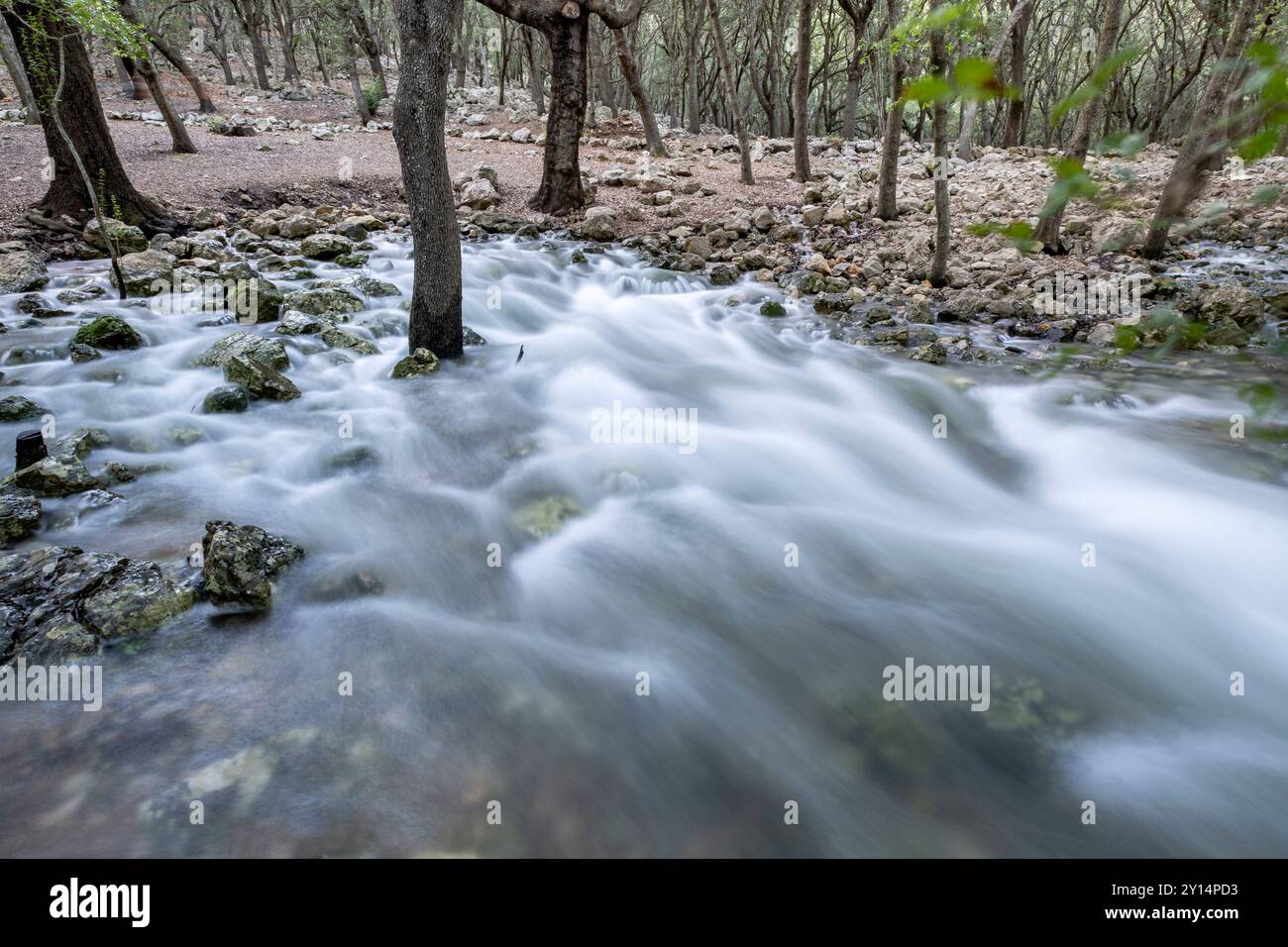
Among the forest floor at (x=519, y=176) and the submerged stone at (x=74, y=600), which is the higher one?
the forest floor at (x=519, y=176)

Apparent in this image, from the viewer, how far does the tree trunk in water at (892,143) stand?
905cm

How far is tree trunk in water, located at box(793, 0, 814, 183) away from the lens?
12491 millimetres

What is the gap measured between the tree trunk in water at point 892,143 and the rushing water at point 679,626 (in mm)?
4841

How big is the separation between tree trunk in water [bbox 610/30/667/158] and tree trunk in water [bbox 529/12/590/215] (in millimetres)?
2638

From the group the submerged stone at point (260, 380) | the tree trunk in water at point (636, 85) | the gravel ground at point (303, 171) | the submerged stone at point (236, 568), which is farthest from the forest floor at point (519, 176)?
the submerged stone at point (236, 568)

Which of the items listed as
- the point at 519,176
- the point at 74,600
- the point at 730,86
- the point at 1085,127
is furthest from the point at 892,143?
the point at 74,600

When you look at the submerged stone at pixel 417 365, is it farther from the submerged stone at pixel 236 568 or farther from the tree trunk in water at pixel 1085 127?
the tree trunk in water at pixel 1085 127

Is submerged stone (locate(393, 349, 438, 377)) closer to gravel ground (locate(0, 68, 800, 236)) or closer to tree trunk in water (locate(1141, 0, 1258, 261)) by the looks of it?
tree trunk in water (locate(1141, 0, 1258, 261))

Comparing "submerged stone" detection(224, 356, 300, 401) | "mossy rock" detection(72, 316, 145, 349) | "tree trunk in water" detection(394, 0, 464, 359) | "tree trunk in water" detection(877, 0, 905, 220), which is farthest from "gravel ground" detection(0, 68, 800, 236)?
"tree trunk in water" detection(394, 0, 464, 359)

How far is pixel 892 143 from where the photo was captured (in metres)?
10.3

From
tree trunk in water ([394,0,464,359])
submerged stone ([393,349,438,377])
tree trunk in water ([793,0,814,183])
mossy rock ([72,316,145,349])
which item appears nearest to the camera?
tree trunk in water ([394,0,464,359])

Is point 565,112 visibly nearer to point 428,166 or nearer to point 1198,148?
point 428,166

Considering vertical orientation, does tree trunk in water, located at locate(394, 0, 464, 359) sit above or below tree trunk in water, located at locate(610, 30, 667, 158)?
below
